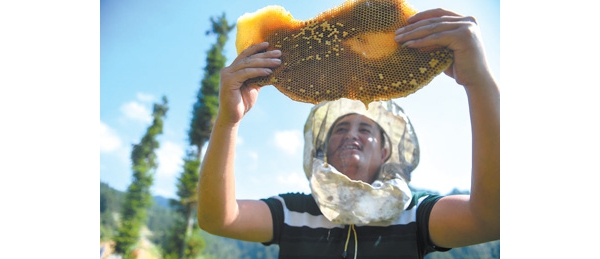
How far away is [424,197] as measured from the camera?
971 millimetres

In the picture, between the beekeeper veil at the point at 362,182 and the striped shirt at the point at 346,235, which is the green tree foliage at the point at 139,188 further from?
the striped shirt at the point at 346,235

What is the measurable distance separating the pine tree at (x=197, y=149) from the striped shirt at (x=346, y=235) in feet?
6.94

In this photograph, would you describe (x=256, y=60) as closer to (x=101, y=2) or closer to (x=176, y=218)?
(x=101, y=2)

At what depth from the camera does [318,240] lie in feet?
3.01

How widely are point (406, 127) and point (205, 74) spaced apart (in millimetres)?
2410

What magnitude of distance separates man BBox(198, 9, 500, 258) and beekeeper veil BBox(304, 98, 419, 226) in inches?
1.4

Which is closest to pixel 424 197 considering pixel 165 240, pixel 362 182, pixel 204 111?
pixel 362 182

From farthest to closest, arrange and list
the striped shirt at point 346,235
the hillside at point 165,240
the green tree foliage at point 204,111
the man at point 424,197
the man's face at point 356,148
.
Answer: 1. the green tree foliage at point 204,111
2. the hillside at point 165,240
3. the man's face at point 356,148
4. the striped shirt at point 346,235
5. the man at point 424,197

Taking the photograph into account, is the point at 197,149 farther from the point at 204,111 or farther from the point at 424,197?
the point at 424,197

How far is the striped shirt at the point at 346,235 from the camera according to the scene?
0.88m

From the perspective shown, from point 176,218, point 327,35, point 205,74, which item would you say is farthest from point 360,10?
point 176,218

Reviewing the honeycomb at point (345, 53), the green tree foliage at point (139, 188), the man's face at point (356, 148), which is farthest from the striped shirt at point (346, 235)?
the green tree foliage at point (139, 188)

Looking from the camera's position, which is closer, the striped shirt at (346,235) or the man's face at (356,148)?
the striped shirt at (346,235)

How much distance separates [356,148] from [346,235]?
0.24 metres
